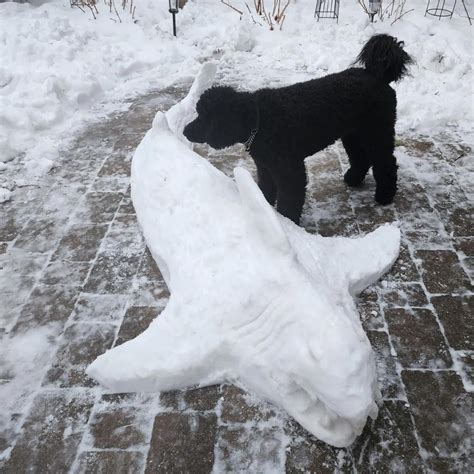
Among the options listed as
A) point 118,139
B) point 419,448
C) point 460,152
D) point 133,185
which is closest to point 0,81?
point 118,139

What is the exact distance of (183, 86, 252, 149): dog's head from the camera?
280 cm

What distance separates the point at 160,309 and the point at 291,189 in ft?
3.86

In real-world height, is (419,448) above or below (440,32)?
below

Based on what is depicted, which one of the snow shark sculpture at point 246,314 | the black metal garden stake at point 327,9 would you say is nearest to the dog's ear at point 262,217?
the snow shark sculpture at point 246,314

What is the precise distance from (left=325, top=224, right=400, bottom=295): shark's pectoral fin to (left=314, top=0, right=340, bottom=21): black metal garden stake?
17.0ft

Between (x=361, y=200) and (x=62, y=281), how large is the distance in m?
2.35

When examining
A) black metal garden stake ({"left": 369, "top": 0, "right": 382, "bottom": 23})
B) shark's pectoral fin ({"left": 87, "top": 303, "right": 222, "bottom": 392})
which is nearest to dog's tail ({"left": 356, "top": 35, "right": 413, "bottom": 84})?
shark's pectoral fin ({"left": 87, "top": 303, "right": 222, "bottom": 392})

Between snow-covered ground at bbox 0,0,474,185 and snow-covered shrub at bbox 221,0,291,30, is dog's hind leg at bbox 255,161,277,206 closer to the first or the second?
snow-covered ground at bbox 0,0,474,185

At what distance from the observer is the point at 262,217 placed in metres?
2.18

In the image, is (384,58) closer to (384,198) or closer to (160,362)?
(384,198)

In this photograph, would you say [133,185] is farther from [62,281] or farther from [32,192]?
[32,192]

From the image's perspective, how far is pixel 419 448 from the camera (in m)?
2.06

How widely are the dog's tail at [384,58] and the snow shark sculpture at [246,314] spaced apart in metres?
1.31

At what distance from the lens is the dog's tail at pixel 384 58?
9.87 feet
